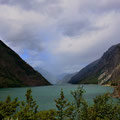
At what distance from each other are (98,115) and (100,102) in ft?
7.07

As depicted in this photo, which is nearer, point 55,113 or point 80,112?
point 80,112

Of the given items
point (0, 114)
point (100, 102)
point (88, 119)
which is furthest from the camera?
point (0, 114)

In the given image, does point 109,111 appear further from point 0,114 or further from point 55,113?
point 0,114

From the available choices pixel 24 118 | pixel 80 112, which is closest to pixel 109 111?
pixel 80 112

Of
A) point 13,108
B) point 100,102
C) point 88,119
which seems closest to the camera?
point 88,119

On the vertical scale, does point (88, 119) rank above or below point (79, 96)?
below

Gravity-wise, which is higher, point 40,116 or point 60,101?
point 60,101

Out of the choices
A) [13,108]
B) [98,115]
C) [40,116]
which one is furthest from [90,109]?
[13,108]

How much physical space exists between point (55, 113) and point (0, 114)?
350 inches

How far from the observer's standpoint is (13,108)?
103 feet

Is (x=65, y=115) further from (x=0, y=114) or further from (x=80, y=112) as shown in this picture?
(x=0, y=114)

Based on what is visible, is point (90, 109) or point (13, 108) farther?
point (13, 108)

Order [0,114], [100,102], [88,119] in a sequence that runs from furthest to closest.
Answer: [0,114]
[100,102]
[88,119]

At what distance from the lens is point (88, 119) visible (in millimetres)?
24734
